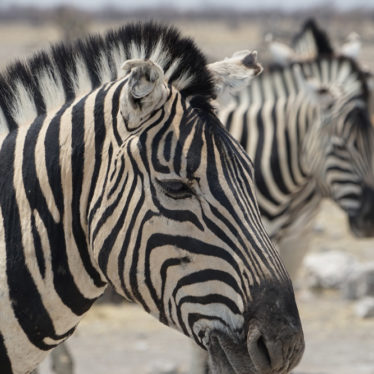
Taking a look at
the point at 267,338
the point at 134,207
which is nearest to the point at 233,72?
the point at 134,207

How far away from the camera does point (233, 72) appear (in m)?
2.96

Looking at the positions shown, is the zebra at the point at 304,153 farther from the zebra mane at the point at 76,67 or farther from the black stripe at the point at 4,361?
the black stripe at the point at 4,361

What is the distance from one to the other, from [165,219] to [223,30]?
5595cm

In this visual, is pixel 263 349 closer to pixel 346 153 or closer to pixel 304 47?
pixel 346 153

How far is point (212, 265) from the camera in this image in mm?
2496

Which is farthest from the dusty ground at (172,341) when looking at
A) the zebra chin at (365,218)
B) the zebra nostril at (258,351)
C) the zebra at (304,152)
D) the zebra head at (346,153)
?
the zebra nostril at (258,351)

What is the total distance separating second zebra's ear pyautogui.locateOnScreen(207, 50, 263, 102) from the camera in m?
2.88

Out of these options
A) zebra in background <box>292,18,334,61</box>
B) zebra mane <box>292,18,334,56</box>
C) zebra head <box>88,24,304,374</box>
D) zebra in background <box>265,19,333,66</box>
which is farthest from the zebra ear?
zebra mane <box>292,18,334,56</box>

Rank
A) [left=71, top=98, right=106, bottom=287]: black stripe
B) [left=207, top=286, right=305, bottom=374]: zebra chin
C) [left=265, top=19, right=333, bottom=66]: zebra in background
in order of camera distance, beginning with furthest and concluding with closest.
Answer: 1. [left=265, top=19, right=333, bottom=66]: zebra in background
2. [left=71, top=98, right=106, bottom=287]: black stripe
3. [left=207, top=286, right=305, bottom=374]: zebra chin

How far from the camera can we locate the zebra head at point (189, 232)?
246 centimetres

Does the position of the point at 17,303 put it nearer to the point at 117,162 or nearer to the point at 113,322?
the point at 117,162

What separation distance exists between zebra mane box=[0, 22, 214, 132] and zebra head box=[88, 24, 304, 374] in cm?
18

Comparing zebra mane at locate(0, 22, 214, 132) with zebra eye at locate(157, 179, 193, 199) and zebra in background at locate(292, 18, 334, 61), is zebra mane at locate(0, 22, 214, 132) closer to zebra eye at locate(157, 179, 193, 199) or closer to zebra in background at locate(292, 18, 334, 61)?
zebra eye at locate(157, 179, 193, 199)

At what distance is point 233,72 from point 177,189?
2.05 ft
